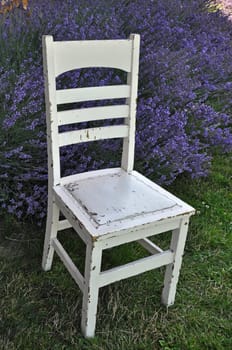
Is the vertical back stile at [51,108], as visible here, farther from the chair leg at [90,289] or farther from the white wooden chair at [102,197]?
the chair leg at [90,289]

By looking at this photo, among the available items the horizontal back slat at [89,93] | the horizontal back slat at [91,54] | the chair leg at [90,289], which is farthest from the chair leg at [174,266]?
the horizontal back slat at [91,54]

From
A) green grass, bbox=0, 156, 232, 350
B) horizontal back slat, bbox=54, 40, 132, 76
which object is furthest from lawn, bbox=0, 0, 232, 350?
horizontal back slat, bbox=54, 40, 132, 76

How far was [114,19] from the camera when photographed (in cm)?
245

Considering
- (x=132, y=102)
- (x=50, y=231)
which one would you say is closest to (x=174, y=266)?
(x=50, y=231)

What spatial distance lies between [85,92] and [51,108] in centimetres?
16

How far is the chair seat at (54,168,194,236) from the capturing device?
1.38m

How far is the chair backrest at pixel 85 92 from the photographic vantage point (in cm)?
145

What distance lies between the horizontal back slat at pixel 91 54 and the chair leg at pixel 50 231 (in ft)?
1.76

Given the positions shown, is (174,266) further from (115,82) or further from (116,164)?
(115,82)

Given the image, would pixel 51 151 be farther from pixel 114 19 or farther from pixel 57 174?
pixel 114 19

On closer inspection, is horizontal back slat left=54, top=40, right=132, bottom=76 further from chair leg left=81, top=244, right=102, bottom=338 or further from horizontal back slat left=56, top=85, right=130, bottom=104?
chair leg left=81, top=244, right=102, bottom=338

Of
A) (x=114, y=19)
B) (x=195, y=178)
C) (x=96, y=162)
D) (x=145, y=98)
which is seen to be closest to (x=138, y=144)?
(x=96, y=162)

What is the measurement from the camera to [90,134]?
5.41 ft

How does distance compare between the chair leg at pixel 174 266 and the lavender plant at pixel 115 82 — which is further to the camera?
the lavender plant at pixel 115 82
